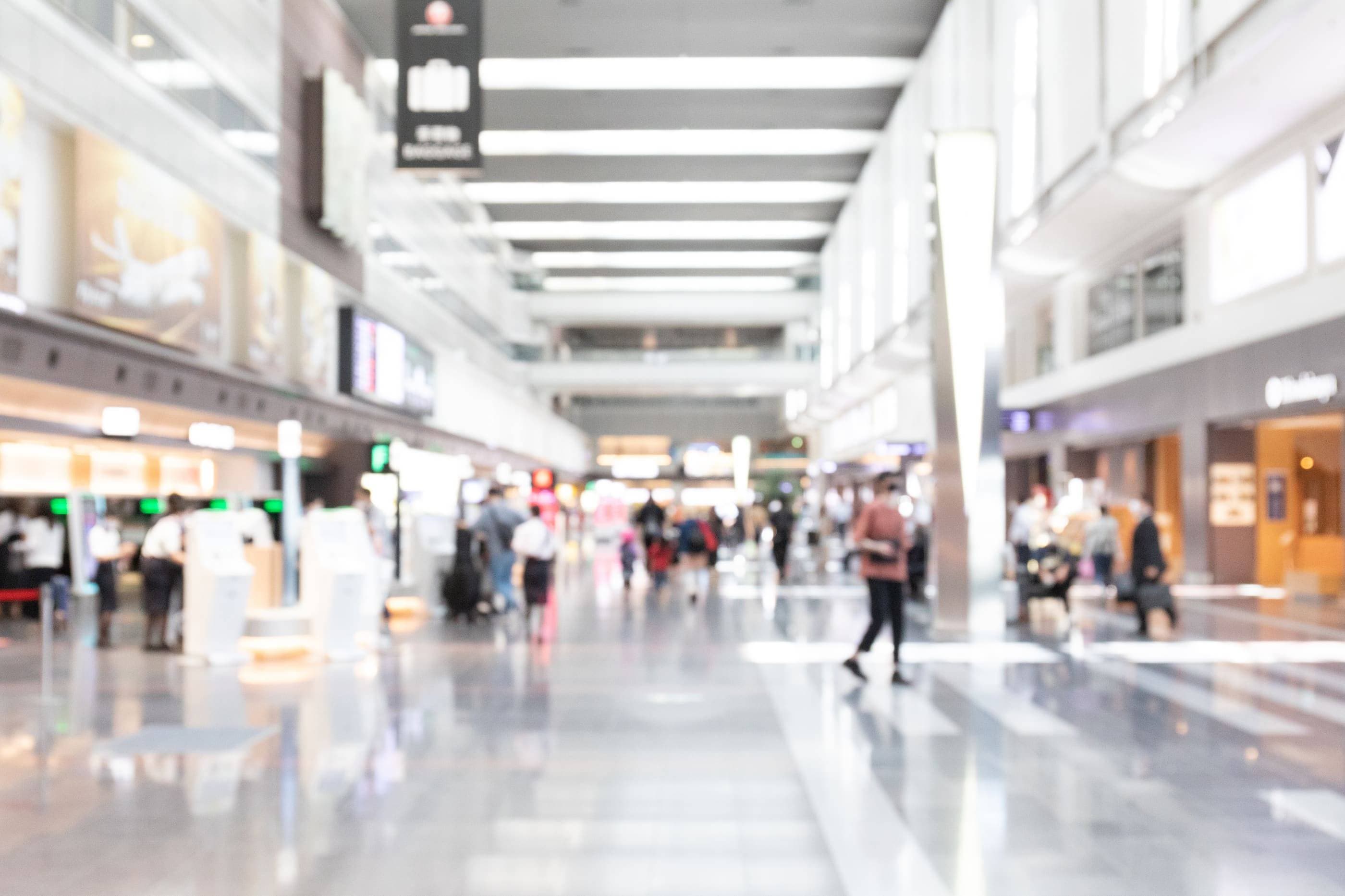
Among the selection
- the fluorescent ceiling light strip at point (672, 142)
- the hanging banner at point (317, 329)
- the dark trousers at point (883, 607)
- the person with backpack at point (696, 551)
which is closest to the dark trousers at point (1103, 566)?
the dark trousers at point (883, 607)

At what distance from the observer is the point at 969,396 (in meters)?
15.5

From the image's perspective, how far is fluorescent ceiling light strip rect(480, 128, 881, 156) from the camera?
3675 centimetres

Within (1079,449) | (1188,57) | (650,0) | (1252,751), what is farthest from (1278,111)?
(650,0)

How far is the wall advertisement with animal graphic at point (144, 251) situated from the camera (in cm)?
1521

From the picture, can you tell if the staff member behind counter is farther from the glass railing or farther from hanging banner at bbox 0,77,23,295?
the glass railing

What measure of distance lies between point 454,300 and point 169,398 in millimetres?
23670

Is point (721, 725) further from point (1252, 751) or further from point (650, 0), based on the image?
point (650, 0)

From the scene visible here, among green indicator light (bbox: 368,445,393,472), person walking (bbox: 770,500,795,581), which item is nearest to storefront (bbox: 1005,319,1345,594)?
person walking (bbox: 770,500,795,581)

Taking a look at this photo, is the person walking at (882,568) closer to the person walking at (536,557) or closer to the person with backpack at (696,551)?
the person walking at (536,557)

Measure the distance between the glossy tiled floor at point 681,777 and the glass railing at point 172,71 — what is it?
7.61 metres

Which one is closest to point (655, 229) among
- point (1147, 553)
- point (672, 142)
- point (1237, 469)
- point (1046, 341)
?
point (672, 142)

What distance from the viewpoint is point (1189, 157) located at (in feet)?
59.3

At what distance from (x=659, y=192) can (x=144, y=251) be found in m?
27.5

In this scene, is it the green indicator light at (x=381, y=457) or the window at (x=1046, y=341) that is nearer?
the green indicator light at (x=381, y=457)
